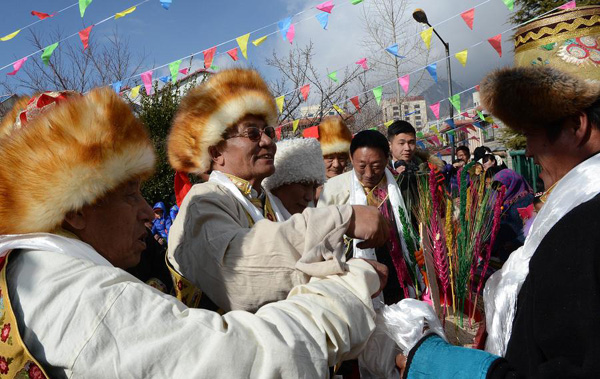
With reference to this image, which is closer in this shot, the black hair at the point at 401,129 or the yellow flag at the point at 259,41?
the black hair at the point at 401,129

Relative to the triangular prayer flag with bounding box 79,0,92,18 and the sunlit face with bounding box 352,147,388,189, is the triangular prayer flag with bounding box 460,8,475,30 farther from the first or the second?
the triangular prayer flag with bounding box 79,0,92,18

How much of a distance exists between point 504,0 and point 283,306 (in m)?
5.51

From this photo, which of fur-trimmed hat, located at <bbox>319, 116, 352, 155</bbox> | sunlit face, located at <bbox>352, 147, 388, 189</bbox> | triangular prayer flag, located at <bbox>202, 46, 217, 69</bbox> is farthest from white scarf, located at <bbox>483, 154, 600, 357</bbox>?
triangular prayer flag, located at <bbox>202, 46, 217, 69</bbox>

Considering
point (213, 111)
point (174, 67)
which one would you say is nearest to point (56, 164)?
point (213, 111)

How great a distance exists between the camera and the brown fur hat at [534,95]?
1.71m

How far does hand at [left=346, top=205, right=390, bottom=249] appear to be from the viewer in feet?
5.49

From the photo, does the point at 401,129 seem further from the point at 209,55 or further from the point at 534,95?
the point at 534,95

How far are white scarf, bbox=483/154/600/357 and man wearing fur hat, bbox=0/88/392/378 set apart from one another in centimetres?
53

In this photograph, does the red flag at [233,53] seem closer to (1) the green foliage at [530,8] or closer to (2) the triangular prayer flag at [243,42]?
(2) the triangular prayer flag at [243,42]

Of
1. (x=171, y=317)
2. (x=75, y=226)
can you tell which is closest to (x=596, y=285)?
(x=171, y=317)

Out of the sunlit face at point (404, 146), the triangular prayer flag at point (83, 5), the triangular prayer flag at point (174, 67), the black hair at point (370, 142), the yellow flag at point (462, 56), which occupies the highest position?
the triangular prayer flag at point (83, 5)

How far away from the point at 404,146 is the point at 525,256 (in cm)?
444

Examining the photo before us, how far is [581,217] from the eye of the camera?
47.2 inches

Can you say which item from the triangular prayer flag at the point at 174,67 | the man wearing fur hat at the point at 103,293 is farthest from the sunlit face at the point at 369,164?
the triangular prayer flag at the point at 174,67
